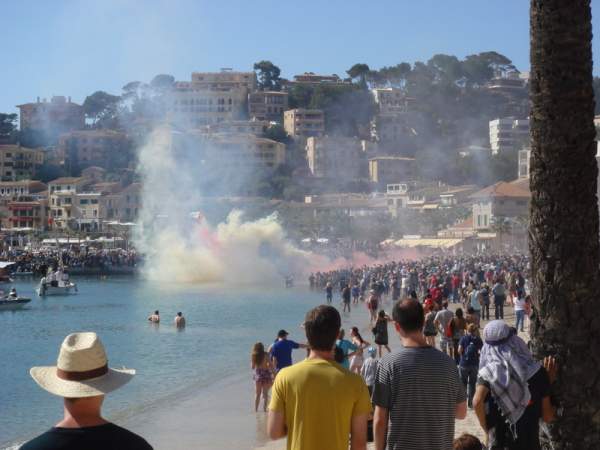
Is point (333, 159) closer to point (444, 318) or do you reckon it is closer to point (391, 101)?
point (391, 101)

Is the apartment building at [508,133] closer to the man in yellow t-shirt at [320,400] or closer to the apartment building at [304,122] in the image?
the apartment building at [304,122]

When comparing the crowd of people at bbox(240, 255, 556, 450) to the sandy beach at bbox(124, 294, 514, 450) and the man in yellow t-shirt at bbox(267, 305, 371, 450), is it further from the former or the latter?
the sandy beach at bbox(124, 294, 514, 450)

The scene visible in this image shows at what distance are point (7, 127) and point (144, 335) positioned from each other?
4908 inches

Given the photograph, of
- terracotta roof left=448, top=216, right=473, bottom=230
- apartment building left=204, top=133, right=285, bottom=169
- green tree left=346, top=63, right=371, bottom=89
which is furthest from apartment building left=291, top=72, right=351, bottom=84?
terracotta roof left=448, top=216, right=473, bottom=230

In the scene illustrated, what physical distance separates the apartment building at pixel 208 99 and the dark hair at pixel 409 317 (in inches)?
5268

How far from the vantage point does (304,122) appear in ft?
466

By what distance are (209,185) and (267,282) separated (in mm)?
50336

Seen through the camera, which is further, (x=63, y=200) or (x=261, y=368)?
(x=63, y=200)

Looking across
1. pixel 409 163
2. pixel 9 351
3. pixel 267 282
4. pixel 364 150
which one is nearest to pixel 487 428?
pixel 9 351

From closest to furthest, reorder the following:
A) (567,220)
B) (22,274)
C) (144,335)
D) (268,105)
Result: (567,220), (144,335), (22,274), (268,105)

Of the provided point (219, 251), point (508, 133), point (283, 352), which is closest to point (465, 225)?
point (219, 251)

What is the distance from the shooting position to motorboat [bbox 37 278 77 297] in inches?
2071

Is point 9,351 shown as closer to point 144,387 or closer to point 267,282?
point 144,387

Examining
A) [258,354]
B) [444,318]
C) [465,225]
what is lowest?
[465,225]
